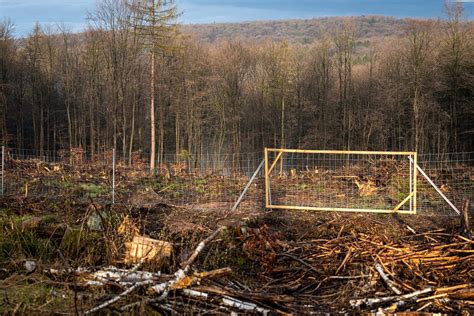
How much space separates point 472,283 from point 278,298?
238cm

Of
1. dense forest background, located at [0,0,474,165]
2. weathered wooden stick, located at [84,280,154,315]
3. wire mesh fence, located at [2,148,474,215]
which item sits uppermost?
dense forest background, located at [0,0,474,165]

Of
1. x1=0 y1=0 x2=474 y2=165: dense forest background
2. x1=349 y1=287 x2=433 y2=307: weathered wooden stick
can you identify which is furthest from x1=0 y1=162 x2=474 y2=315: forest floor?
x1=0 y1=0 x2=474 y2=165: dense forest background

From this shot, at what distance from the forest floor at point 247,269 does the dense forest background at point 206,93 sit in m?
28.4

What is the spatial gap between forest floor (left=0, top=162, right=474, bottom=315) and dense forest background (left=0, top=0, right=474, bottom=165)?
2838cm

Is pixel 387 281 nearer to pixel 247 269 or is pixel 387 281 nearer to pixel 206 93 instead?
pixel 247 269

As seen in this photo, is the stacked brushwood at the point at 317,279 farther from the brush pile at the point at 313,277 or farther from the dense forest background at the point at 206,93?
the dense forest background at the point at 206,93

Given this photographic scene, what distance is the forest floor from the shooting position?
4.32m

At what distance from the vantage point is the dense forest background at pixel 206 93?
35.1 meters

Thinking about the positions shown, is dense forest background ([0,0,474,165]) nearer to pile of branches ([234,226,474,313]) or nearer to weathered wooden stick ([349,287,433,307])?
pile of branches ([234,226,474,313])

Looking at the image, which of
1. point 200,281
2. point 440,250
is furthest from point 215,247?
point 440,250

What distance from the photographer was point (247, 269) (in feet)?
19.6

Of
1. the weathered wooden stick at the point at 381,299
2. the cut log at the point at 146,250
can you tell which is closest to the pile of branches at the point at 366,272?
the weathered wooden stick at the point at 381,299

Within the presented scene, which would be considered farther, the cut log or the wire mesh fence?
the wire mesh fence

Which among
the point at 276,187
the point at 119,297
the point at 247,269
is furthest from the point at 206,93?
the point at 119,297
